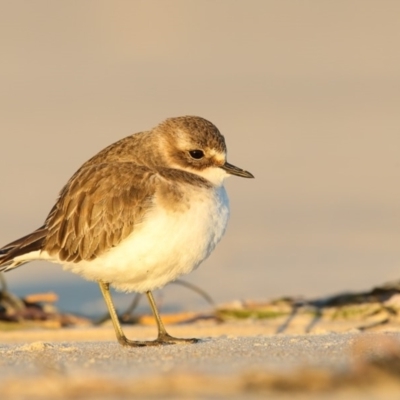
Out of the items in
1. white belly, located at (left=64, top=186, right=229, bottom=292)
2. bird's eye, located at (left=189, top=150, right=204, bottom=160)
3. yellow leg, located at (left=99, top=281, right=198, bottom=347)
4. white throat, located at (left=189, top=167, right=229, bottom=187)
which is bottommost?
yellow leg, located at (left=99, top=281, right=198, bottom=347)

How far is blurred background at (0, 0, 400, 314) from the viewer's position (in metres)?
9.62

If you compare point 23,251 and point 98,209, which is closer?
point 98,209

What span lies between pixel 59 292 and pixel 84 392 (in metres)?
5.22

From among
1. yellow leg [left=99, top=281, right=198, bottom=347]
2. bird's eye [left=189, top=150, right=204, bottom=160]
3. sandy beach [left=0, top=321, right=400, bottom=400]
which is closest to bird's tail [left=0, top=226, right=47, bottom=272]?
yellow leg [left=99, top=281, right=198, bottom=347]

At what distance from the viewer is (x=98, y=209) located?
6.18 meters

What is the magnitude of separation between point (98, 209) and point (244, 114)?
30.4 feet

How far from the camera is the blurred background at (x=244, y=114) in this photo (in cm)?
962

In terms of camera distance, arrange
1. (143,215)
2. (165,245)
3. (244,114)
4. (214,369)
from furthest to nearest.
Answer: (244,114) → (143,215) → (165,245) → (214,369)

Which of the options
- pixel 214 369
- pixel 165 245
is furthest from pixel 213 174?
pixel 214 369

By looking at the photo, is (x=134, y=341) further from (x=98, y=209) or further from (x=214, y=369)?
(x=214, y=369)

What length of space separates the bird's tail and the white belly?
39 centimetres

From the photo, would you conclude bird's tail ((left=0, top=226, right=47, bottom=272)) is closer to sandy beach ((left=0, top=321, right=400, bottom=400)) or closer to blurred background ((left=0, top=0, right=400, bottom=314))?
sandy beach ((left=0, top=321, right=400, bottom=400))

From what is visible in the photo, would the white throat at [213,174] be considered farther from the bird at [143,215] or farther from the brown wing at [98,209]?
the brown wing at [98,209]

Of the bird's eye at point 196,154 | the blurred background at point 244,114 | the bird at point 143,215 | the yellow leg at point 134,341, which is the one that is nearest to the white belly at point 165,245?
the bird at point 143,215
